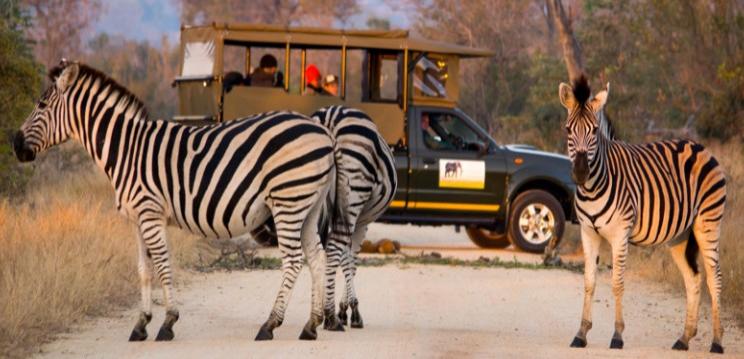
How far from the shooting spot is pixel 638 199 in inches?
469

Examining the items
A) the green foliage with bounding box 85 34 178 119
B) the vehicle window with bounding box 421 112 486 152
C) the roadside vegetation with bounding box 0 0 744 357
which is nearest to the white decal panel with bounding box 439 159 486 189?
the vehicle window with bounding box 421 112 486 152

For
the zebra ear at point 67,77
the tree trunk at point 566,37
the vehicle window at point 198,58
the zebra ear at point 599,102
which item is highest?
the tree trunk at point 566,37

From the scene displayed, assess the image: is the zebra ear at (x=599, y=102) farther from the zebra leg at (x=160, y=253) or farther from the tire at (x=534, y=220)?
the tire at (x=534, y=220)

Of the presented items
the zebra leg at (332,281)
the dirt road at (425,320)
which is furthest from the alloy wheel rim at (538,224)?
the zebra leg at (332,281)

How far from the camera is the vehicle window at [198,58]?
20.8 metres

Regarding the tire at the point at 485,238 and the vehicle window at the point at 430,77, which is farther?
the tire at the point at 485,238

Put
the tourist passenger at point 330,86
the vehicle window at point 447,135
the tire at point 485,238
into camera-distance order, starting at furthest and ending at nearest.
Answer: the tire at point 485,238, the tourist passenger at point 330,86, the vehicle window at point 447,135

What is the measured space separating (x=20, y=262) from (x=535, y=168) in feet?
31.0

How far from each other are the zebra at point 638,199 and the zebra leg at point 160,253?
297 centimetres

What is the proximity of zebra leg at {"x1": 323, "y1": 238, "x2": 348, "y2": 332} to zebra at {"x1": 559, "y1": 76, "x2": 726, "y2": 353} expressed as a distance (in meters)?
1.92

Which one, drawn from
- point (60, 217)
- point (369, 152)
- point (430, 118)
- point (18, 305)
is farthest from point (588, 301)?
point (430, 118)

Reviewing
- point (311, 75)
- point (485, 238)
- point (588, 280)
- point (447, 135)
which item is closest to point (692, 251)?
point (588, 280)

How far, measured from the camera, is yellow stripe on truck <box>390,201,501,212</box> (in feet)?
67.3

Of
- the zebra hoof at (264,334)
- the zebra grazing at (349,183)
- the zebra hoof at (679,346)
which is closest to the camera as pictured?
the zebra hoof at (264,334)
